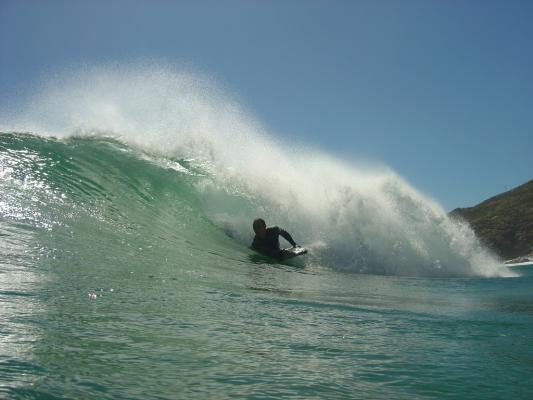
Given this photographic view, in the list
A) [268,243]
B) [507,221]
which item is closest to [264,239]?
[268,243]

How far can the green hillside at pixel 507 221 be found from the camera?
4909 centimetres

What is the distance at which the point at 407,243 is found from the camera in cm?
1653

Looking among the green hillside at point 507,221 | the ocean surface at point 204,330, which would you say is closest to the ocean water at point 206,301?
the ocean surface at point 204,330

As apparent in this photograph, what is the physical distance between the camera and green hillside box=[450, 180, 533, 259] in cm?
4909

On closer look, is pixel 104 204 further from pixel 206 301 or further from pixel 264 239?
pixel 206 301

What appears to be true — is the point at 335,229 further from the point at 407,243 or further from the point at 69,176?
the point at 69,176

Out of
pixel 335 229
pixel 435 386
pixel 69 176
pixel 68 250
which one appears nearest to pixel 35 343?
pixel 435 386

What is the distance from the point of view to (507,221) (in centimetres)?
5609

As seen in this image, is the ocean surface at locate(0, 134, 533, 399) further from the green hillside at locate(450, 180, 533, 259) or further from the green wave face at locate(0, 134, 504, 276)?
the green hillside at locate(450, 180, 533, 259)

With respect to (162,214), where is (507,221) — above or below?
above

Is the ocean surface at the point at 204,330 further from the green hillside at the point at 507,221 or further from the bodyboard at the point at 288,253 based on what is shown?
the green hillside at the point at 507,221

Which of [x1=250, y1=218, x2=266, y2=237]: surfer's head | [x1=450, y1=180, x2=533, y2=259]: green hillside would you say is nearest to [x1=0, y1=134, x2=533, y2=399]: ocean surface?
[x1=250, y1=218, x2=266, y2=237]: surfer's head

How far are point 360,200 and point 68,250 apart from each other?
1152 centimetres

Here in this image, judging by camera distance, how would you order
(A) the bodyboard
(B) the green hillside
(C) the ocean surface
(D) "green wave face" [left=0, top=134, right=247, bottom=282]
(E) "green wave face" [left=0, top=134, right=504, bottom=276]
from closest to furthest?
1. (C) the ocean surface
2. (D) "green wave face" [left=0, top=134, right=247, bottom=282]
3. (E) "green wave face" [left=0, top=134, right=504, bottom=276]
4. (A) the bodyboard
5. (B) the green hillside
